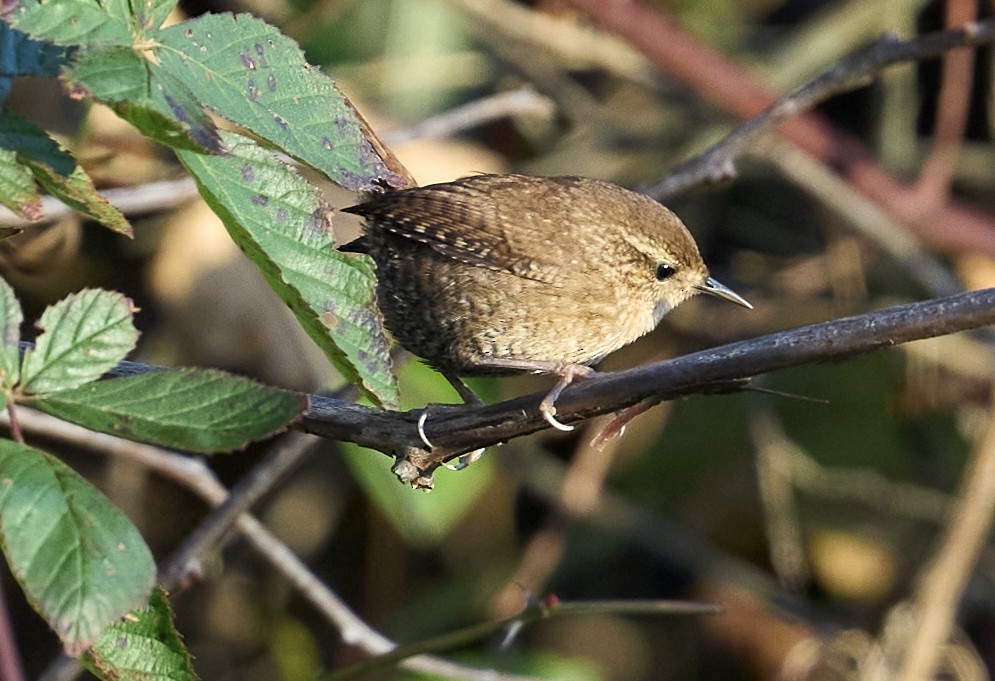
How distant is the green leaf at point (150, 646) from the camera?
4.82ft

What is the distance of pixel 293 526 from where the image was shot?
15.5 feet

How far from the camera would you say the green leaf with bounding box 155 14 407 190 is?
1.38 metres

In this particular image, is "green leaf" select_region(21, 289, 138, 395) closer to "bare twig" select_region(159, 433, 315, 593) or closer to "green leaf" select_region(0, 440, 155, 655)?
"green leaf" select_region(0, 440, 155, 655)

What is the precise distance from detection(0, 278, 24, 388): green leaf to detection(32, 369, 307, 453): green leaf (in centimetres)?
4

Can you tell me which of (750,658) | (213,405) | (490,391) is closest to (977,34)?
(490,391)

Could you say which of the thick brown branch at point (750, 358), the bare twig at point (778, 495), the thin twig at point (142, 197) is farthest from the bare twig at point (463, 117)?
the bare twig at point (778, 495)

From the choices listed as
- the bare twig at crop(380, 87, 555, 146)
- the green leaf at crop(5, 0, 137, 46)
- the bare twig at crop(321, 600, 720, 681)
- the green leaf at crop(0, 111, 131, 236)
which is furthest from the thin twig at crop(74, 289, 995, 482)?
the bare twig at crop(380, 87, 555, 146)

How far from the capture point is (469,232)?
256 centimetres

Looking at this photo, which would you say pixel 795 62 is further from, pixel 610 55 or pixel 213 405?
pixel 213 405

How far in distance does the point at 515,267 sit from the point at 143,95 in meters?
1.32

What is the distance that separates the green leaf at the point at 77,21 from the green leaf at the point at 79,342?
0.28 metres

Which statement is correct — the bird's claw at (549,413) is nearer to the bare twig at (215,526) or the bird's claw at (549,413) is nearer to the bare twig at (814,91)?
the bare twig at (215,526)

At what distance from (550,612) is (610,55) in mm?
2928

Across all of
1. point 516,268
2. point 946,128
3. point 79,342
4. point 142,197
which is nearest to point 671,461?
point 946,128
